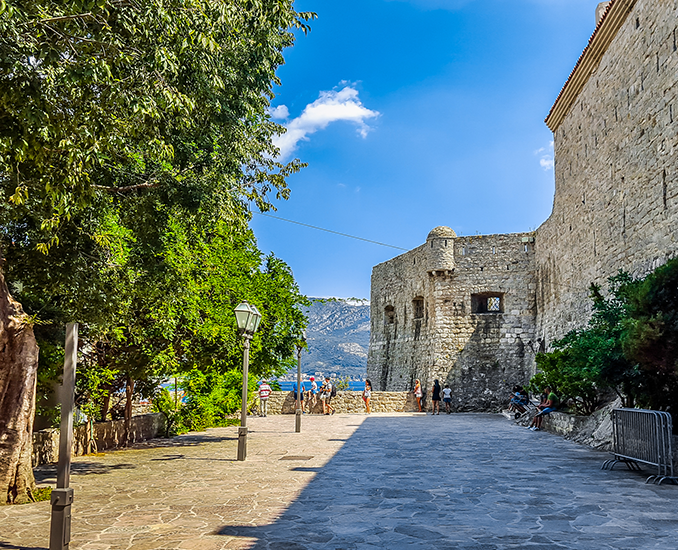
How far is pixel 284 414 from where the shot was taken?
23.1m

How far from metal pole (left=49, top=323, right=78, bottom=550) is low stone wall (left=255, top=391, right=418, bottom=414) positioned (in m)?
19.1

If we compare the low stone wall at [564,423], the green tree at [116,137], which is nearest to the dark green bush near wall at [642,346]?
the low stone wall at [564,423]

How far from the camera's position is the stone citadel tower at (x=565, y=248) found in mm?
12039

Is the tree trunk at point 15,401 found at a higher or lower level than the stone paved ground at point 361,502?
higher

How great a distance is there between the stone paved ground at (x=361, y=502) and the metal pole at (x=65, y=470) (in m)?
0.46

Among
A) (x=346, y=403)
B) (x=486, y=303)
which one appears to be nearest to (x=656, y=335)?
(x=346, y=403)

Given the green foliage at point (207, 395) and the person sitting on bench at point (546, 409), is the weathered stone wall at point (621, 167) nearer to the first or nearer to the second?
the person sitting on bench at point (546, 409)

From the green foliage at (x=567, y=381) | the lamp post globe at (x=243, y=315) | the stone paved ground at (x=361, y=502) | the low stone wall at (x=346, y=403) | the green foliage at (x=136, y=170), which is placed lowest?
the low stone wall at (x=346, y=403)

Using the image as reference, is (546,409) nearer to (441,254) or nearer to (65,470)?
(441,254)

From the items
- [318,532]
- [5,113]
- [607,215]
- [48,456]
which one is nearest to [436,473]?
[318,532]

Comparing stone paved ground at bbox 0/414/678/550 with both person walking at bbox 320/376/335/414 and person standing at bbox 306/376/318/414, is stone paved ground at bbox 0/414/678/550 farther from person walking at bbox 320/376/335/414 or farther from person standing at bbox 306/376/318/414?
person standing at bbox 306/376/318/414

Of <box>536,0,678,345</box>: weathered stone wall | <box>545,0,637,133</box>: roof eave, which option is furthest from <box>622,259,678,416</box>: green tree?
<box>545,0,637,133</box>: roof eave

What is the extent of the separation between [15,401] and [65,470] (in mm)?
2458

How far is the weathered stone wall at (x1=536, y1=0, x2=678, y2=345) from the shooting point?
11.5 m
